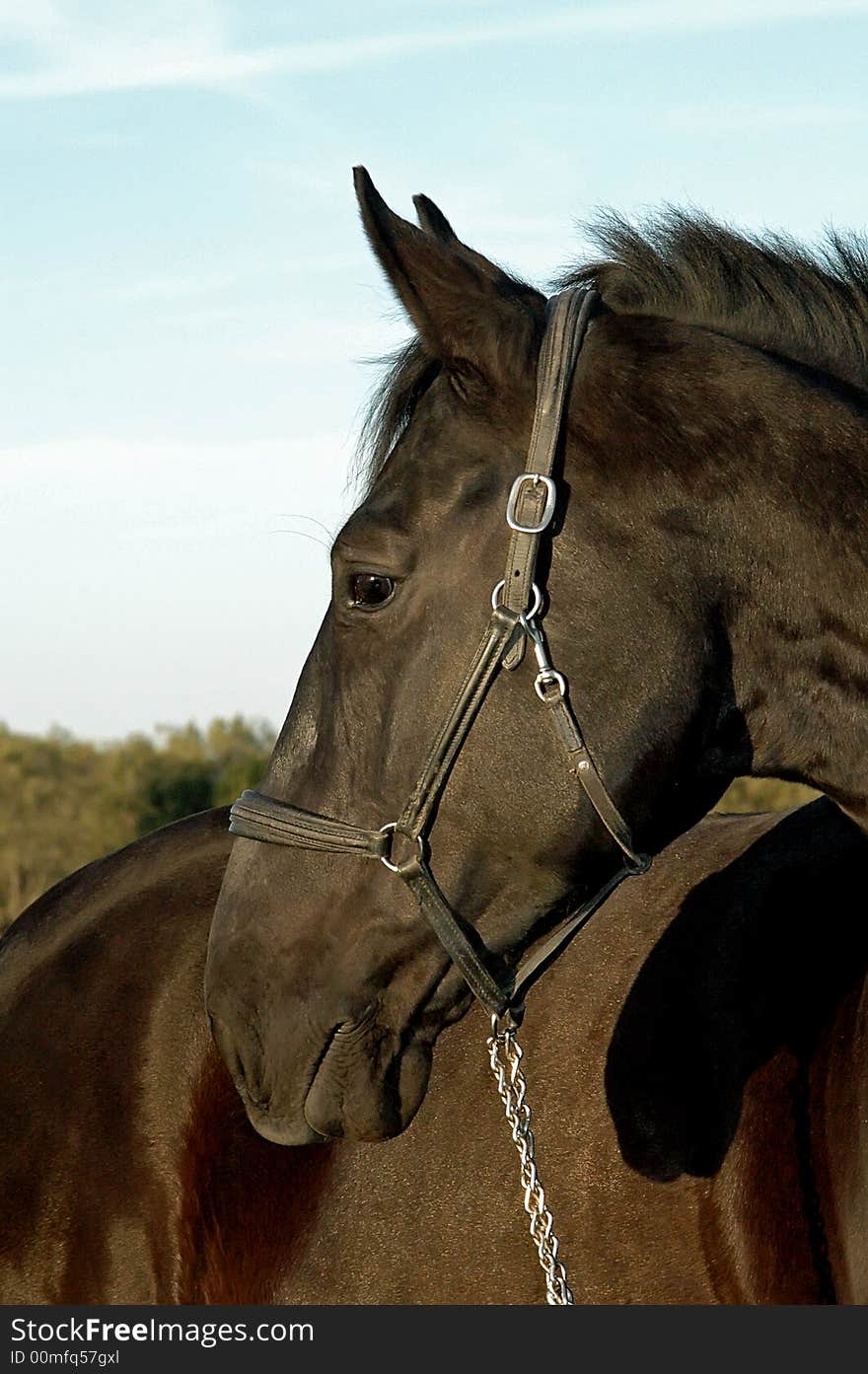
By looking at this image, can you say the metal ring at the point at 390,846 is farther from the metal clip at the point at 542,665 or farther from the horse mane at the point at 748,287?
the horse mane at the point at 748,287

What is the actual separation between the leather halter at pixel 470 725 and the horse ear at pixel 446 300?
7cm

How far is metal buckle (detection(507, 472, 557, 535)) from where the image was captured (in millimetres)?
2670

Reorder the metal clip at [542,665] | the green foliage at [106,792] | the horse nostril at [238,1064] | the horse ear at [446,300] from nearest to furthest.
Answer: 1. the metal clip at [542,665]
2. the horse ear at [446,300]
3. the horse nostril at [238,1064]
4. the green foliage at [106,792]

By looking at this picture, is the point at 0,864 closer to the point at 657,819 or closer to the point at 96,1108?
the point at 96,1108

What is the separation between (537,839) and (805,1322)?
4.06 feet

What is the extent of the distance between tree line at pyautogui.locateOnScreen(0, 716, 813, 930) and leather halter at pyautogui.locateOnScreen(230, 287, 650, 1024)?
11.7 m

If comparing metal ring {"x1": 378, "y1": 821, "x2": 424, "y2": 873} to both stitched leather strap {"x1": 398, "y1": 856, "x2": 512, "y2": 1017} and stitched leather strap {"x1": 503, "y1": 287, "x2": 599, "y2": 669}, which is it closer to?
stitched leather strap {"x1": 398, "y1": 856, "x2": 512, "y2": 1017}

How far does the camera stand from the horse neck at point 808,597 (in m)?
2.77

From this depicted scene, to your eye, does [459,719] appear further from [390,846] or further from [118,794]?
[118,794]

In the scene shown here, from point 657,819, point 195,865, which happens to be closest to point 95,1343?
point 195,865

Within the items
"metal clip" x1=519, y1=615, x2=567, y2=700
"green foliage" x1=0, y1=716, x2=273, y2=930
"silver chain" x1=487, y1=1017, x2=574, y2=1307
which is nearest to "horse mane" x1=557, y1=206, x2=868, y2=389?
"metal clip" x1=519, y1=615, x2=567, y2=700

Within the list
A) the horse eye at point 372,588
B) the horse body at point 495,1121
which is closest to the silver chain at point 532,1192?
the horse body at point 495,1121

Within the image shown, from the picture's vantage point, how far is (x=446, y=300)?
2807 mm

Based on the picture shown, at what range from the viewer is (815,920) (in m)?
3.47
